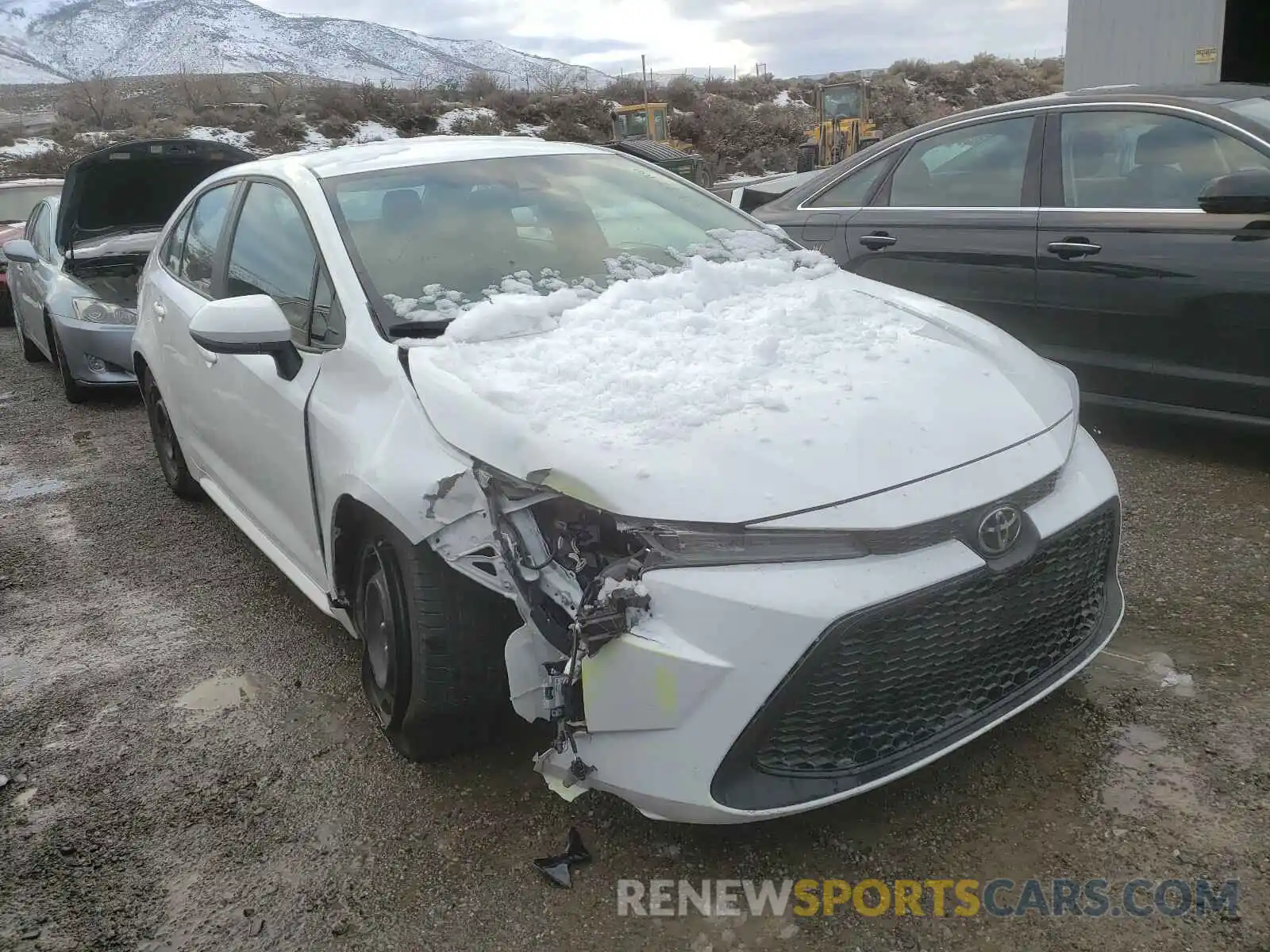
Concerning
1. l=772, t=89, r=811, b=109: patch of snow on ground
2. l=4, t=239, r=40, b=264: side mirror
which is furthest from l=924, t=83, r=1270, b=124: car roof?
l=772, t=89, r=811, b=109: patch of snow on ground

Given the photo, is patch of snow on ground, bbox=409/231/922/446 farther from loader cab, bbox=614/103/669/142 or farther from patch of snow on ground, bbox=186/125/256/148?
patch of snow on ground, bbox=186/125/256/148

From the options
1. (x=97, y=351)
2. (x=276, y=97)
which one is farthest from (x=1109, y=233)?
(x=276, y=97)

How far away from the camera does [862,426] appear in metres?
2.16

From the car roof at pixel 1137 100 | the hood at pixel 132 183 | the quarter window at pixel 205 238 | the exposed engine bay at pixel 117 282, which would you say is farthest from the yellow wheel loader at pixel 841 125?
the quarter window at pixel 205 238

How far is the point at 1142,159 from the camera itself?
427 cm

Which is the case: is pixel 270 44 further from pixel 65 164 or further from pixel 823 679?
pixel 823 679

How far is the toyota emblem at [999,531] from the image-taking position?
210cm

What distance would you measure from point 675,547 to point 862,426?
486 mm

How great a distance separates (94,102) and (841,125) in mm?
23970

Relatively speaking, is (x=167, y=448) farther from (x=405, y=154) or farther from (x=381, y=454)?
(x=381, y=454)

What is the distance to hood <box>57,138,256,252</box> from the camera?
692 cm

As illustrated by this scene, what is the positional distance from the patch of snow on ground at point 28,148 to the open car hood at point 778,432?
27.7m

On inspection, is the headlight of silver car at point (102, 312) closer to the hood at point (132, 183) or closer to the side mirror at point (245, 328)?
the hood at point (132, 183)

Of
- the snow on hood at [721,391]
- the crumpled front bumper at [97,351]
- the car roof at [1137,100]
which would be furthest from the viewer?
the crumpled front bumper at [97,351]
